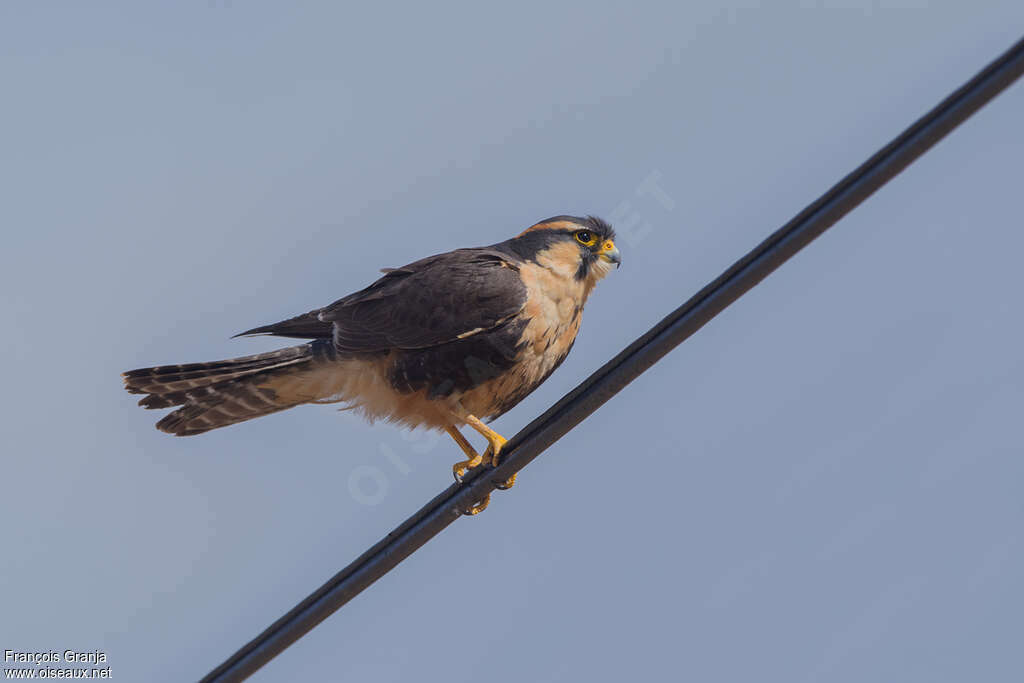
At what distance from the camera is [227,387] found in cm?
573

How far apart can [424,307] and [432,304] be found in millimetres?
47

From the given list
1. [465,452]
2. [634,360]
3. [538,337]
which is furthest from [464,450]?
[634,360]

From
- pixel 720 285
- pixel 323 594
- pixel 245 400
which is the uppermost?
pixel 245 400

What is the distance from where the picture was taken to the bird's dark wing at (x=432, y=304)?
5.10 meters

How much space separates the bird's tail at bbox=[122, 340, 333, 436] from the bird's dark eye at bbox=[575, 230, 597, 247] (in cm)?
128

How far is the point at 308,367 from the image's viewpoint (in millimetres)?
5723

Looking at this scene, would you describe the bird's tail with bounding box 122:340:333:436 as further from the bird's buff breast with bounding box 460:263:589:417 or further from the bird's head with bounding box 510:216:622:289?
the bird's head with bounding box 510:216:622:289

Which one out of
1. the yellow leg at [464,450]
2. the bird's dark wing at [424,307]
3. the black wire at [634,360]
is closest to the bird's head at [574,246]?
the bird's dark wing at [424,307]

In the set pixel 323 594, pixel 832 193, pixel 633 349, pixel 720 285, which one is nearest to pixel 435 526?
pixel 323 594

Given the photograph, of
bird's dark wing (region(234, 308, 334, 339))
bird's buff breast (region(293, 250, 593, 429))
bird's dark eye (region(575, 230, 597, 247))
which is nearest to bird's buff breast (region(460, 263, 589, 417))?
bird's buff breast (region(293, 250, 593, 429))

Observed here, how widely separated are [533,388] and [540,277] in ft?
1.64

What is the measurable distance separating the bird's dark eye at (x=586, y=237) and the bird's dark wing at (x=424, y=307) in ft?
1.30

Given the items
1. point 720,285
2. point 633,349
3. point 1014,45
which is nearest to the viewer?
point 1014,45

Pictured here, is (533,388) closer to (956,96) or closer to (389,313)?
(389,313)
